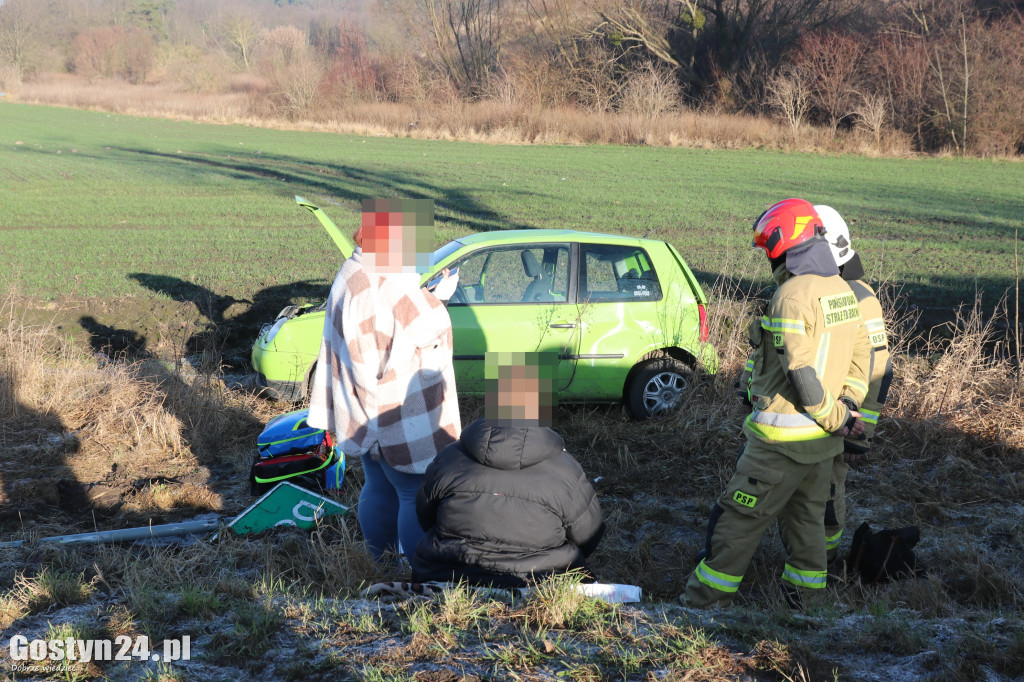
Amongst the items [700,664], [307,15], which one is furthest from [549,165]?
[307,15]

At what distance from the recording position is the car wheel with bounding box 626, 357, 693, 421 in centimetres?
676

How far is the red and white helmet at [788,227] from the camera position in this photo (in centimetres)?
354

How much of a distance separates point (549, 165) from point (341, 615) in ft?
84.4

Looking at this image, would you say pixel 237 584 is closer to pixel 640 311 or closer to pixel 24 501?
pixel 24 501

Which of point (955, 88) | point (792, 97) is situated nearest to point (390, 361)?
point (955, 88)

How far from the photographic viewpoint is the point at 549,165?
1096 inches

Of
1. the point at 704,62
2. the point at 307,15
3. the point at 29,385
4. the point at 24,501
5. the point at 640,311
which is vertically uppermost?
the point at 307,15

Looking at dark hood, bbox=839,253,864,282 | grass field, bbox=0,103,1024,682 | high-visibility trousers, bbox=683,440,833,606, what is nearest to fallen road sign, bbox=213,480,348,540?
grass field, bbox=0,103,1024,682

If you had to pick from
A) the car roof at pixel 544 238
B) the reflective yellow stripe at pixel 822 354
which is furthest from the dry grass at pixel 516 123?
the reflective yellow stripe at pixel 822 354

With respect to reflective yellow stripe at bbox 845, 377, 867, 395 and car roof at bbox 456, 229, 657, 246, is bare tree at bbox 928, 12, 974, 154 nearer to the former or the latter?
car roof at bbox 456, 229, 657, 246

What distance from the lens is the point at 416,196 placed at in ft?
67.2

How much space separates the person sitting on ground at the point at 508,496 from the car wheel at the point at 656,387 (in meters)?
3.57

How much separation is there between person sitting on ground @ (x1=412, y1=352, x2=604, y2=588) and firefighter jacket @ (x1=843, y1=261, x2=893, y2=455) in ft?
4.88

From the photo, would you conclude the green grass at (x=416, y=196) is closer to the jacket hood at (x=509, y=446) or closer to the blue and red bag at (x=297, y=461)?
the blue and red bag at (x=297, y=461)
